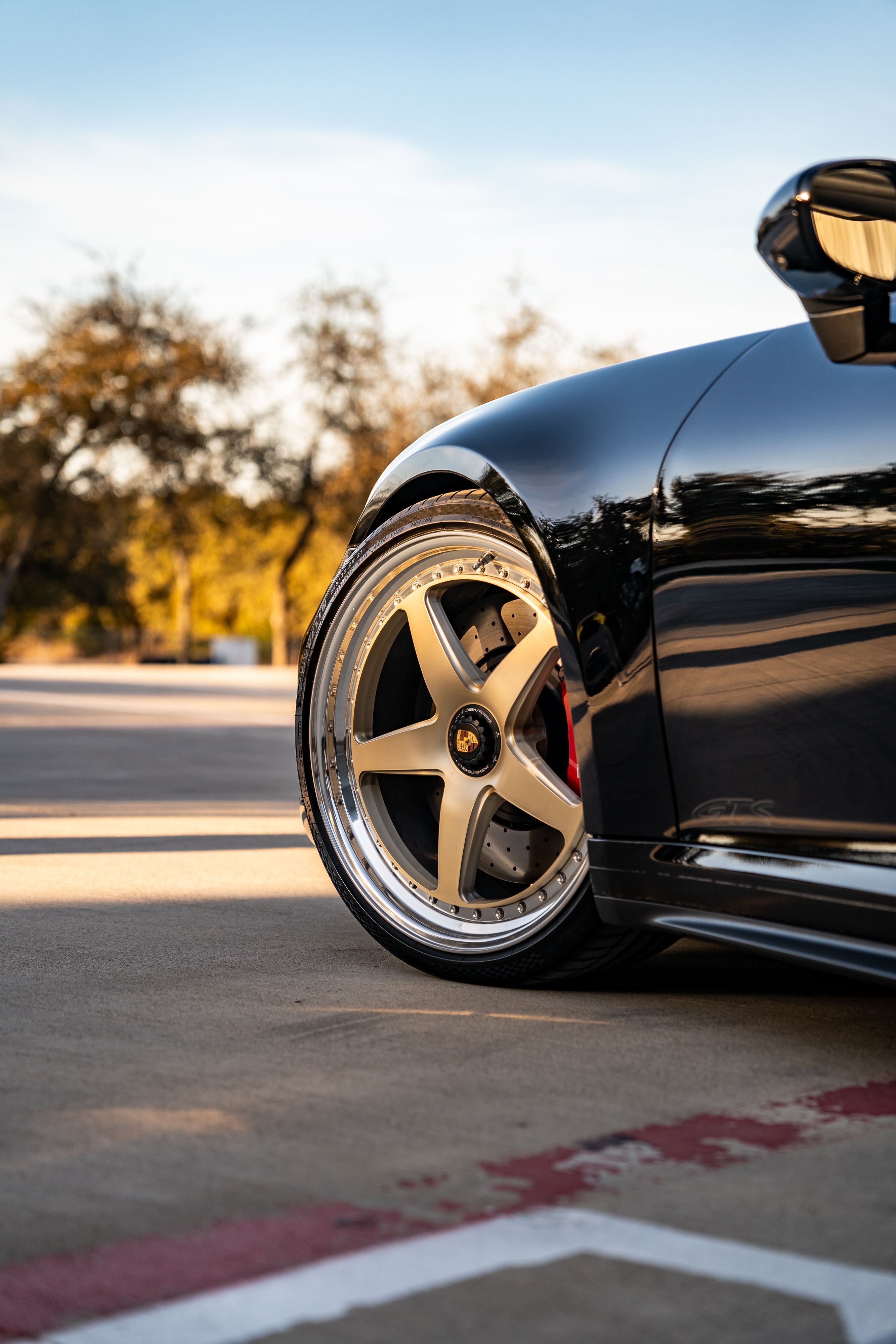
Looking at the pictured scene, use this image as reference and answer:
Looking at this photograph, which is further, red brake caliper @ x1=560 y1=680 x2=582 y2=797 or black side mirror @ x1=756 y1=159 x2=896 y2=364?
red brake caliper @ x1=560 y1=680 x2=582 y2=797

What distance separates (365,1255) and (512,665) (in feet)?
5.13

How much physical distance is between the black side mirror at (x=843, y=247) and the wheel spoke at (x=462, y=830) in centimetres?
126

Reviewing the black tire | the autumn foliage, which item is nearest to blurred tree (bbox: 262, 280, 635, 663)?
the autumn foliage

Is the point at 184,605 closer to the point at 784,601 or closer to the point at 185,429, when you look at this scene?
the point at 185,429

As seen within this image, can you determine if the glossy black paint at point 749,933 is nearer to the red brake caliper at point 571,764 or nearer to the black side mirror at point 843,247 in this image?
the red brake caliper at point 571,764

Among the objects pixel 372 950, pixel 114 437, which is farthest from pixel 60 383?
pixel 372 950

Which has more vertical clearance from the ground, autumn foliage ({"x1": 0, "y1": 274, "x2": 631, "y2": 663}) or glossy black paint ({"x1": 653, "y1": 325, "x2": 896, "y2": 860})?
autumn foliage ({"x1": 0, "y1": 274, "x2": 631, "y2": 663})

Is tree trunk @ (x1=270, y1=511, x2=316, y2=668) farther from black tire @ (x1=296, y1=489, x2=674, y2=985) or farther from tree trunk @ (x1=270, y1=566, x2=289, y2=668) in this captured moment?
black tire @ (x1=296, y1=489, x2=674, y2=985)

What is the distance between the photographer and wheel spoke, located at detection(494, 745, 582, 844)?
3.00 m

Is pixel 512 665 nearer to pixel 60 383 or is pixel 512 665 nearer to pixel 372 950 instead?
pixel 372 950

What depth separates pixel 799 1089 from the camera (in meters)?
2.43

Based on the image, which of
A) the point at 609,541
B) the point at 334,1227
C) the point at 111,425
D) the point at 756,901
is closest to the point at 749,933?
the point at 756,901

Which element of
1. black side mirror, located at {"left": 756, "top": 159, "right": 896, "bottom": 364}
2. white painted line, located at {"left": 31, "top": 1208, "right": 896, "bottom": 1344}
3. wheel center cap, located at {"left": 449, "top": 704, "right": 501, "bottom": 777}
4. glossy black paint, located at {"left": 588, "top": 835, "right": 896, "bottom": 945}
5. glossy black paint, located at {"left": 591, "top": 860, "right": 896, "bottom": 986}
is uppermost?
black side mirror, located at {"left": 756, "top": 159, "right": 896, "bottom": 364}

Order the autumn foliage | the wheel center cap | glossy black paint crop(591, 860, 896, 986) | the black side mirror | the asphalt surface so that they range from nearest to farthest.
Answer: the asphalt surface < the black side mirror < glossy black paint crop(591, 860, 896, 986) < the wheel center cap < the autumn foliage
